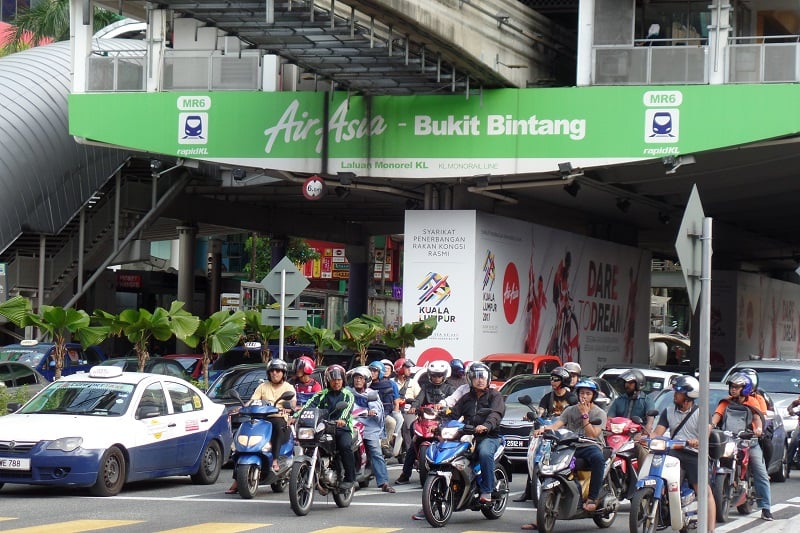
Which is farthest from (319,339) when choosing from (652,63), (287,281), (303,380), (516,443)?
(303,380)

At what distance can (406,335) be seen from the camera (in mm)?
30438

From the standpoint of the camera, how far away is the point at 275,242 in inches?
1967

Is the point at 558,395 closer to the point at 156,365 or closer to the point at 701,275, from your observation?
the point at 701,275

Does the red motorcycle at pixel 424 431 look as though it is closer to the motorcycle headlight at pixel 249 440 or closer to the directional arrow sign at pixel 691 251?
the motorcycle headlight at pixel 249 440

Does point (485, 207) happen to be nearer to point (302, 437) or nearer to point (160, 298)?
point (302, 437)

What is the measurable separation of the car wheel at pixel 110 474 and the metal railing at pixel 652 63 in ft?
58.8

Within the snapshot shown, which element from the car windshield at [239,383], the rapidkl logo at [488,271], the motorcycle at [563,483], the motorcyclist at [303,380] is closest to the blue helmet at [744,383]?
the motorcycle at [563,483]

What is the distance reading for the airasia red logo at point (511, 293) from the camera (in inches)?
1356

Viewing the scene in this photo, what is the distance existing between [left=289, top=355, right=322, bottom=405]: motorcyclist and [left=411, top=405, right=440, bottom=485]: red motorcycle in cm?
143

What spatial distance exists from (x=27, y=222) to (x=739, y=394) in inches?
1127

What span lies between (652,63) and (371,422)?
16.9m

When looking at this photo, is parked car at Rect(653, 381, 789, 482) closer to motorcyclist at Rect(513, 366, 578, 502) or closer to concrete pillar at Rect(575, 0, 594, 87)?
motorcyclist at Rect(513, 366, 578, 502)

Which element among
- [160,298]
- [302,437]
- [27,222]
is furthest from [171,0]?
[160,298]

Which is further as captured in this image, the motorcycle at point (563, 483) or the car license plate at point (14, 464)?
the car license plate at point (14, 464)
